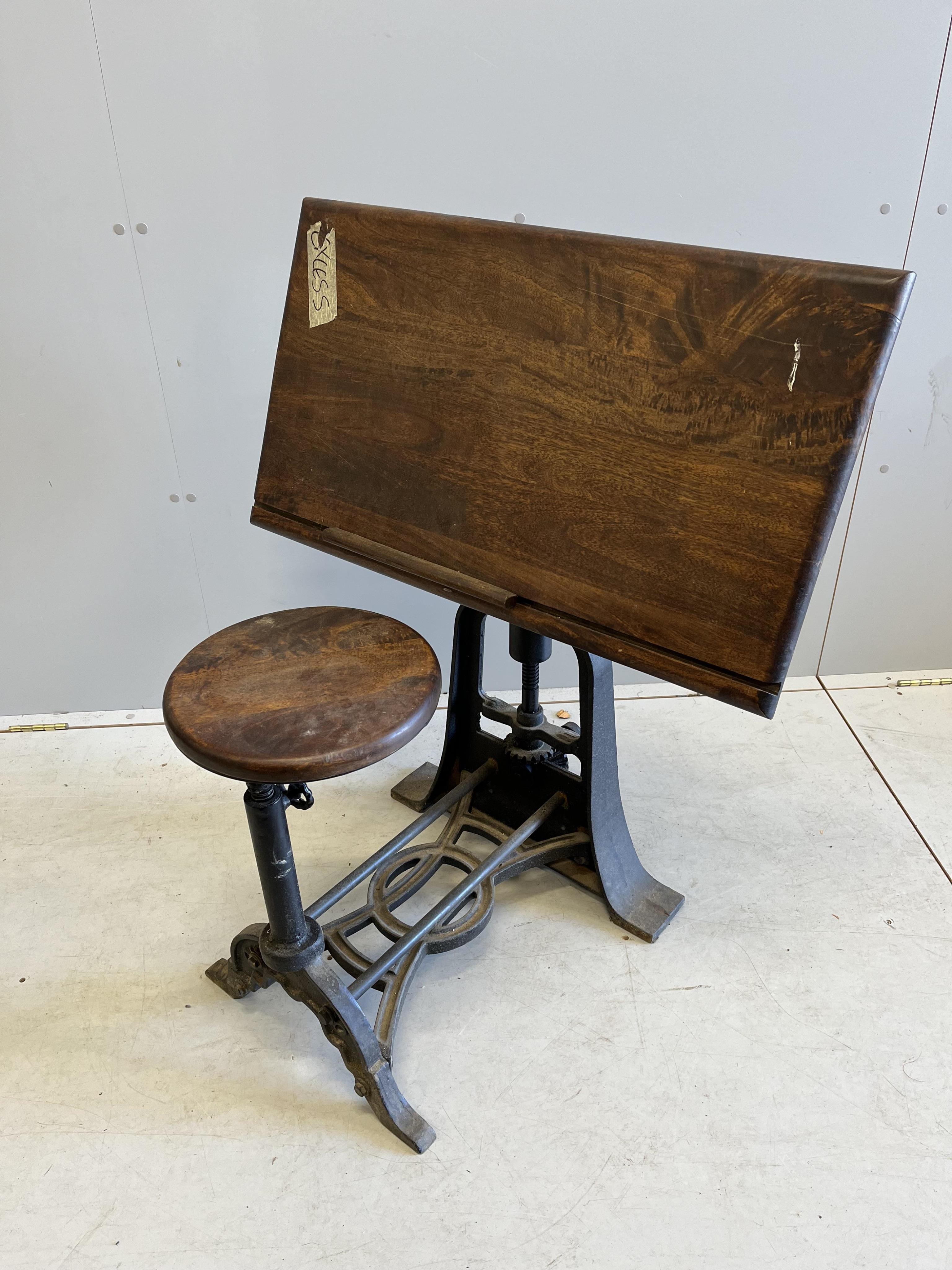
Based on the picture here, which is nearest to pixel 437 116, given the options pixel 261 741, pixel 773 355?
pixel 773 355

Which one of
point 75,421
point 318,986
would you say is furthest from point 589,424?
point 75,421

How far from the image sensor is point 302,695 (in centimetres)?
136

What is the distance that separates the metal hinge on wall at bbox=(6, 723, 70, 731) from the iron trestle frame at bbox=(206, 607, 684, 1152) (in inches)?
41.9

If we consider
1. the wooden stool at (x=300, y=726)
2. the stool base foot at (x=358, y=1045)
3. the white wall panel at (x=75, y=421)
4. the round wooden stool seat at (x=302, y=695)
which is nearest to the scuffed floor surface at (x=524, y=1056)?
the stool base foot at (x=358, y=1045)

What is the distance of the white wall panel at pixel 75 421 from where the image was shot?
1942mm

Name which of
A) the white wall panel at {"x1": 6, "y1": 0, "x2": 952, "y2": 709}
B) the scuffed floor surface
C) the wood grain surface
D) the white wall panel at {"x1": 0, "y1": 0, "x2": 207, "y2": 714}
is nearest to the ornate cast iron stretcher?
the wood grain surface

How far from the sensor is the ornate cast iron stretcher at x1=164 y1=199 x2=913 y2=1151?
47.4 inches

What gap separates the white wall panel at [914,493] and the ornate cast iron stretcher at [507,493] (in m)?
1.12

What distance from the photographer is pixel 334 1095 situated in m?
1.60

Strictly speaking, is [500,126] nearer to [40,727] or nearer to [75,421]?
[75,421]

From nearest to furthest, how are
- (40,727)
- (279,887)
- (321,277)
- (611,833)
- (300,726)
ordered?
(300,726)
(279,887)
(321,277)
(611,833)
(40,727)

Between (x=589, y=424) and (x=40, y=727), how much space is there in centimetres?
190

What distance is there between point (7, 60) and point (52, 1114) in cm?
201

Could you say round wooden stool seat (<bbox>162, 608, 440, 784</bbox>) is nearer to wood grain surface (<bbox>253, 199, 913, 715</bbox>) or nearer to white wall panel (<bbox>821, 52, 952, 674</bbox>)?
wood grain surface (<bbox>253, 199, 913, 715</bbox>)
